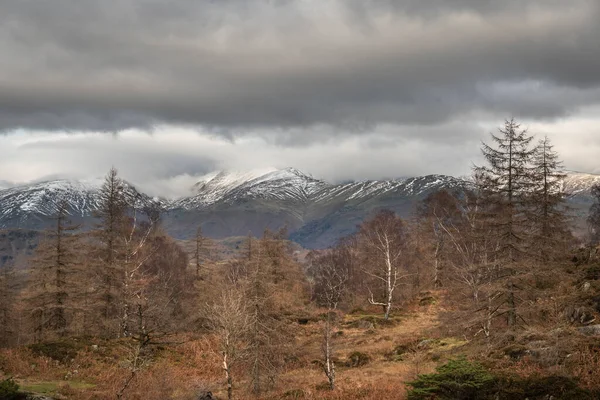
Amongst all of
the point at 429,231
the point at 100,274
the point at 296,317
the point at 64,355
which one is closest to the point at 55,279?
the point at 100,274

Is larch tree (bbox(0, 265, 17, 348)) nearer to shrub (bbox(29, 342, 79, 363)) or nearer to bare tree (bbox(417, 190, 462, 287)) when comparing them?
shrub (bbox(29, 342, 79, 363))

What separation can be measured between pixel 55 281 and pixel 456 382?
32891mm

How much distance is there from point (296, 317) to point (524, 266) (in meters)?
26.9

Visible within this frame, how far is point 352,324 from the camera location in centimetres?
4047

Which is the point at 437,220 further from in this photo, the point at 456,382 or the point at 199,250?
the point at 456,382

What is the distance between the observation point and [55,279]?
36594 millimetres

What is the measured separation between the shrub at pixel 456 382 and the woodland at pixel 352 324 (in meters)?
0.06

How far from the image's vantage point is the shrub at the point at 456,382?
45.2 ft

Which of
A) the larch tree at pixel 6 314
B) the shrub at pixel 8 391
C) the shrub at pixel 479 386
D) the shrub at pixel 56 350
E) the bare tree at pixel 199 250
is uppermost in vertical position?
the bare tree at pixel 199 250

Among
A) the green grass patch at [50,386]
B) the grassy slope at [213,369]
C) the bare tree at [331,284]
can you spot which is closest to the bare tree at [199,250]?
the bare tree at [331,284]

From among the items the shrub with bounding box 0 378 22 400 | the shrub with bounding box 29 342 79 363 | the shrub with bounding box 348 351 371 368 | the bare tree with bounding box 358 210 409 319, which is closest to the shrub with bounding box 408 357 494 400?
the shrub with bounding box 0 378 22 400

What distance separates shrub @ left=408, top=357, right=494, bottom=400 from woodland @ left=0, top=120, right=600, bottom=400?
0.06 meters

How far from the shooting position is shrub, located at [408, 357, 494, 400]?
13773 millimetres

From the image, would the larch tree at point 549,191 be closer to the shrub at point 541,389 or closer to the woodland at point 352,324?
the woodland at point 352,324
